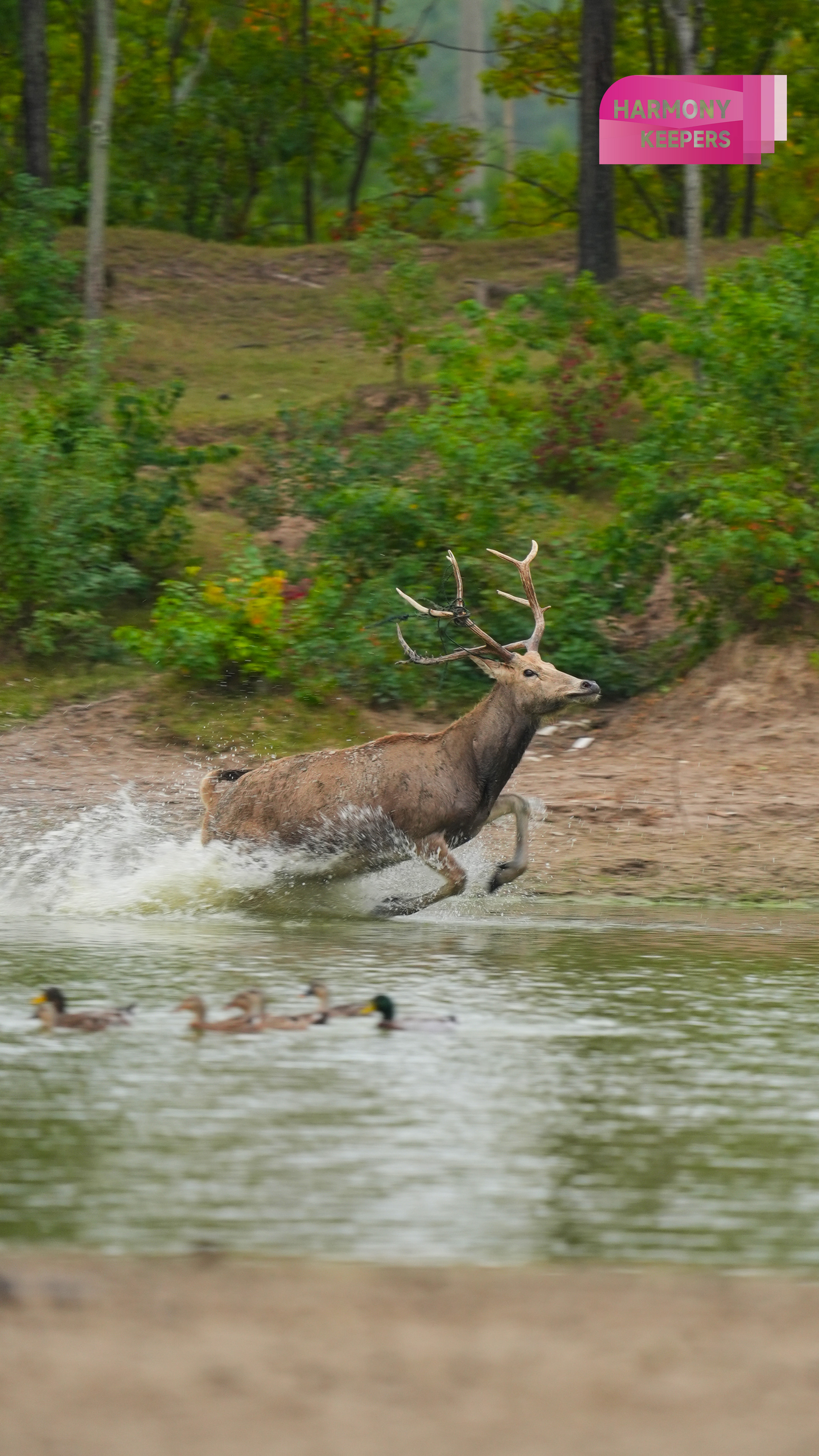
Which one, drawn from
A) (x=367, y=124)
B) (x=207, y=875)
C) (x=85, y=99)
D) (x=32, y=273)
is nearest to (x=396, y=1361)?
(x=207, y=875)

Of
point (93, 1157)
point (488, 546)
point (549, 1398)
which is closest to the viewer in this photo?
point (549, 1398)

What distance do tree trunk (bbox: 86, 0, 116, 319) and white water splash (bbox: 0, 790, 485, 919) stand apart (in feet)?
35.6

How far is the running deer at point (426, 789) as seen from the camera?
10.9 meters

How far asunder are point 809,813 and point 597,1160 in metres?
7.17

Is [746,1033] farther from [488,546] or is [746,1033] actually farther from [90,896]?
[488,546]

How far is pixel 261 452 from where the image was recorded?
750 inches

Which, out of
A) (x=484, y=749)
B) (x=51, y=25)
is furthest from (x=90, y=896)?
(x=51, y=25)

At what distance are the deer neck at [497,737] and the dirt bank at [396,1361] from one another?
20.1ft

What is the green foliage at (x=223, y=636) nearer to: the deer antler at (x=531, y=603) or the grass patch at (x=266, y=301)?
the deer antler at (x=531, y=603)

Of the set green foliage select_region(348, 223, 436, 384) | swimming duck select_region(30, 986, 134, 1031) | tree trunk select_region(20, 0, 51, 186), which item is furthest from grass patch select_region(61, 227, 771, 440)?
swimming duck select_region(30, 986, 134, 1031)

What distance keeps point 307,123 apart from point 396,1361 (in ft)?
98.9

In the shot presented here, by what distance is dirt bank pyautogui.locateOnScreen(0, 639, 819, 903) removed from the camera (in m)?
12.2

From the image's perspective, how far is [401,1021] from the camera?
8000mm

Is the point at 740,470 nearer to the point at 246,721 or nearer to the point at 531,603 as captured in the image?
the point at 246,721
